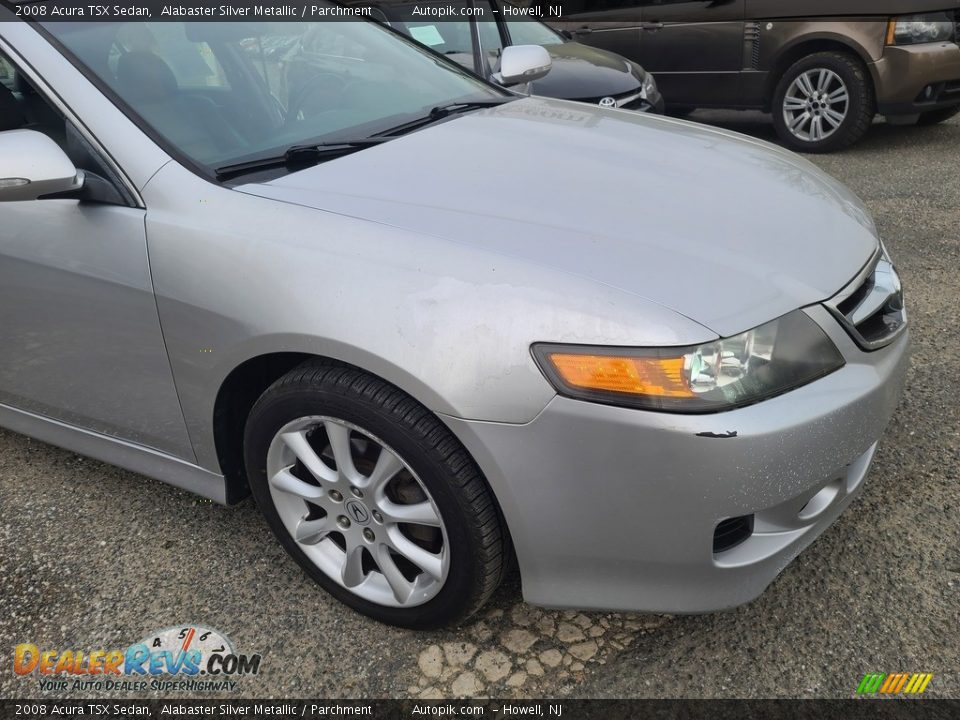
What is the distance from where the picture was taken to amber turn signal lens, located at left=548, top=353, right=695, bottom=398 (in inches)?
63.6

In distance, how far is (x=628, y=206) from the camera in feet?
6.59

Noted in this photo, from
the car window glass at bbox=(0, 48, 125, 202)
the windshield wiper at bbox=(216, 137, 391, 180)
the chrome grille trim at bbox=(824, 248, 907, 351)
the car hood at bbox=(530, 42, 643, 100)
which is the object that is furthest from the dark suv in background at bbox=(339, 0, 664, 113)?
the chrome grille trim at bbox=(824, 248, 907, 351)

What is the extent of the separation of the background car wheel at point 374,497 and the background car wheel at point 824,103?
5504 millimetres

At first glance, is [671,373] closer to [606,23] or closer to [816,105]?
[816,105]

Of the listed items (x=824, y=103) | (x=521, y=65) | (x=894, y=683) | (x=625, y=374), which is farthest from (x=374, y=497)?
(x=824, y=103)

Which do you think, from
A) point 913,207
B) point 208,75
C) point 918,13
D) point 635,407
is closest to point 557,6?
point 918,13

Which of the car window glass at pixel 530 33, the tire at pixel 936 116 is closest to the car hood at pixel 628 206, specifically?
the car window glass at pixel 530 33

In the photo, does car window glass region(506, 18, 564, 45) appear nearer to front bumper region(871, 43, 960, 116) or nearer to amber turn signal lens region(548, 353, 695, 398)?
front bumper region(871, 43, 960, 116)

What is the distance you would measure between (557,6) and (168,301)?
6611 mm

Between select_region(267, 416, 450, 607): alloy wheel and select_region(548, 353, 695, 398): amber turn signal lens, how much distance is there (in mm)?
446

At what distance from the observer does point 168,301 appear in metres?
2.01

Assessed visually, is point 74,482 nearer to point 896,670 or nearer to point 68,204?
point 68,204

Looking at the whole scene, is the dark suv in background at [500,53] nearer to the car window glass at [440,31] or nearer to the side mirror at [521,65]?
the car window glass at [440,31]

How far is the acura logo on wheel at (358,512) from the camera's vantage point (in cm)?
202
